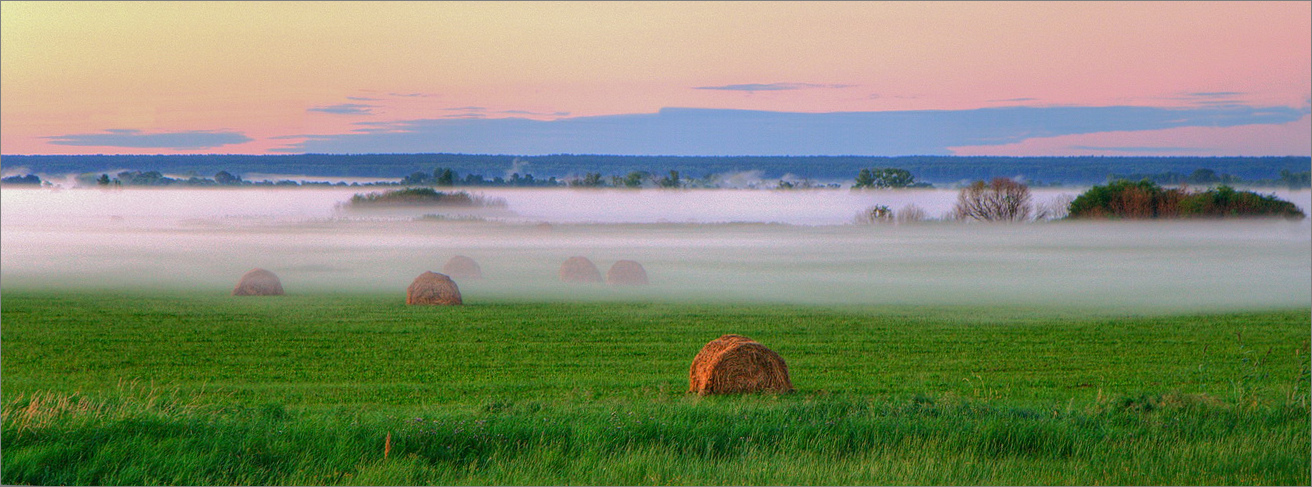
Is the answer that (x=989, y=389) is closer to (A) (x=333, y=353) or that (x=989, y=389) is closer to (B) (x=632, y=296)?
(A) (x=333, y=353)

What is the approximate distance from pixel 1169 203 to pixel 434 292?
2397 centimetres

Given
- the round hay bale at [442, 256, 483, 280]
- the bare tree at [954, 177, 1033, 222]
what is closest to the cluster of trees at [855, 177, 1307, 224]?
the bare tree at [954, 177, 1033, 222]

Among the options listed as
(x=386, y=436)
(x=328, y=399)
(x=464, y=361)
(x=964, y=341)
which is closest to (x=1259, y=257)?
(x=964, y=341)

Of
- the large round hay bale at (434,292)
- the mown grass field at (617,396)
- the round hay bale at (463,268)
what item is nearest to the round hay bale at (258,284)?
the mown grass field at (617,396)

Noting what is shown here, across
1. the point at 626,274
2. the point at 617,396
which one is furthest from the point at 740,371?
the point at 626,274

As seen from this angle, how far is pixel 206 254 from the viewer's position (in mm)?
35938

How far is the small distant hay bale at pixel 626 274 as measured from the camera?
2811 cm

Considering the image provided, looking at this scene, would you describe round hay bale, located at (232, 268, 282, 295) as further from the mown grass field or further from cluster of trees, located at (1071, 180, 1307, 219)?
cluster of trees, located at (1071, 180, 1307, 219)

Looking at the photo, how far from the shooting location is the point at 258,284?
2562cm

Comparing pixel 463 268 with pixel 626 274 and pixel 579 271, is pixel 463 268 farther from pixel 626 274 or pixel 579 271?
pixel 626 274

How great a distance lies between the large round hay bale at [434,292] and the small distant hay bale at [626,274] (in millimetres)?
6192

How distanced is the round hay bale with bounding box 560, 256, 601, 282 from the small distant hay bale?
1.26 feet

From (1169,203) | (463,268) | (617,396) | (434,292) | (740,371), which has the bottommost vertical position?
(463,268)

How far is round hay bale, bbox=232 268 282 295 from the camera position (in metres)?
25.3
